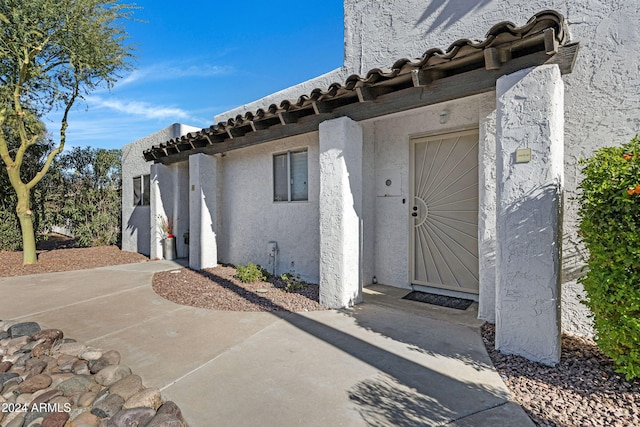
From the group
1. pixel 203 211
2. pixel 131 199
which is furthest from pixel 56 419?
pixel 131 199

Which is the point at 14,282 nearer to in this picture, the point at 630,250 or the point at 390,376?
the point at 390,376

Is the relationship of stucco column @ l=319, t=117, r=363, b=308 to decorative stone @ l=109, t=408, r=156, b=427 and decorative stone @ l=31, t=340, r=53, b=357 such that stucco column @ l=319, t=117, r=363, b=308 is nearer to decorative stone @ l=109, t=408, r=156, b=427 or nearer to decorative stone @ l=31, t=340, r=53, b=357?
decorative stone @ l=109, t=408, r=156, b=427

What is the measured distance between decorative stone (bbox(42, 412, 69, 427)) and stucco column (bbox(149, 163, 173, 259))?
892 centimetres

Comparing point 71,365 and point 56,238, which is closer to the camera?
point 71,365

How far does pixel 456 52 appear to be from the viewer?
3824 millimetres

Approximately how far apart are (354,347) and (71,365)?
3250 millimetres

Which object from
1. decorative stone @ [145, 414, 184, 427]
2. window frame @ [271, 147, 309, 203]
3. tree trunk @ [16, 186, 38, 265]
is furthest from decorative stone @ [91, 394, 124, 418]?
tree trunk @ [16, 186, 38, 265]

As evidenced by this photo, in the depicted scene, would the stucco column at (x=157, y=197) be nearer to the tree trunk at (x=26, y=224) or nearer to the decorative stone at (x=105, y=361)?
the tree trunk at (x=26, y=224)

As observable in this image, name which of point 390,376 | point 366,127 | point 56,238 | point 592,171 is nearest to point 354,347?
point 390,376

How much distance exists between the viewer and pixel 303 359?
3.52 meters

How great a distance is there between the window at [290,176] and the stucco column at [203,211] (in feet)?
7.29

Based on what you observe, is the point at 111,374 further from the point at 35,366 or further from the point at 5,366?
the point at 5,366

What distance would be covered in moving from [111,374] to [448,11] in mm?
7345

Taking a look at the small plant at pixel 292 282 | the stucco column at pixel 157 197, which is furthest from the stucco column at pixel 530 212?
the stucco column at pixel 157 197
